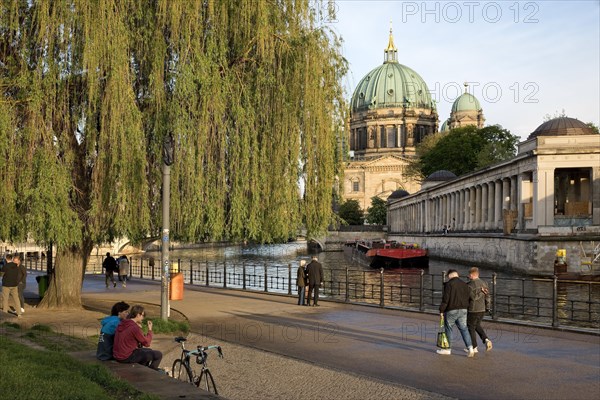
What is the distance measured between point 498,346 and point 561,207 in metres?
50.6

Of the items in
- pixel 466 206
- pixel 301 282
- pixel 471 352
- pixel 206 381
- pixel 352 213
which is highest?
pixel 352 213

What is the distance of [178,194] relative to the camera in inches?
739

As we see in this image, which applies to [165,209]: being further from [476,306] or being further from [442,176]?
[442,176]

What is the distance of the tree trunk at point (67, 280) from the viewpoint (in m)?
21.1

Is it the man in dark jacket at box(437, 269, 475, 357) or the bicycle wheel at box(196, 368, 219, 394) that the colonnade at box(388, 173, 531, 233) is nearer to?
the man in dark jacket at box(437, 269, 475, 357)

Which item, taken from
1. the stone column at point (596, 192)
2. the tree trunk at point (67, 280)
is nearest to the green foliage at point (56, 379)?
the tree trunk at point (67, 280)

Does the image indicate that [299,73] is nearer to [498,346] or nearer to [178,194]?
[178,194]

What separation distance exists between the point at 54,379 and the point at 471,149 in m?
105

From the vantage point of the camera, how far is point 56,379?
9.65 metres

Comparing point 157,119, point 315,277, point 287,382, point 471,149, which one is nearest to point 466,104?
point 471,149

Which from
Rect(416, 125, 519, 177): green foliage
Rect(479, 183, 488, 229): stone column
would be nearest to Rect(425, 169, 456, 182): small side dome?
Rect(416, 125, 519, 177): green foliage

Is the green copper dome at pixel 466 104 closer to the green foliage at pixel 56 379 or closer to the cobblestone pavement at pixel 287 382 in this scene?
the cobblestone pavement at pixel 287 382

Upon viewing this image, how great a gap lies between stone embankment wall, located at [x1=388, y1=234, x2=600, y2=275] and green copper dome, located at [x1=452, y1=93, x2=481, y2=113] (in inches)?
4711

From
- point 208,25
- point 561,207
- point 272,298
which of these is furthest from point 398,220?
point 208,25
